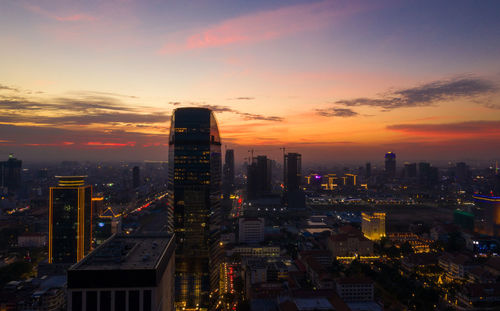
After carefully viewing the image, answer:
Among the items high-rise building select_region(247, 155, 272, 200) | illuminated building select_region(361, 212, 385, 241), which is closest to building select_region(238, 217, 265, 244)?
illuminated building select_region(361, 212, 385, 241)

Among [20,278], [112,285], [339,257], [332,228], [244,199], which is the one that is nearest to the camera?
[112,285]

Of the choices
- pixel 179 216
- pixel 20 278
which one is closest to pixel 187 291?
pixel 179 216

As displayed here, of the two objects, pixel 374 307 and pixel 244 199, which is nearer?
pixel 374 307

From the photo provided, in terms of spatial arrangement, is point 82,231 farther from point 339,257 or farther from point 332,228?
point 332,228

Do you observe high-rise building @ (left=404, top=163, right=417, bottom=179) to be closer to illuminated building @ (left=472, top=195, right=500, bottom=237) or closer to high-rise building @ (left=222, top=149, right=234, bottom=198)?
high-rise building @ (left=222, top=149, right=234, bottom=198)

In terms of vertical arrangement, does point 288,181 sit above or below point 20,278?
above

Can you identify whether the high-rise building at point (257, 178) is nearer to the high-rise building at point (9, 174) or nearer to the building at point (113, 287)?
the high-rise building at point (9, 174)
